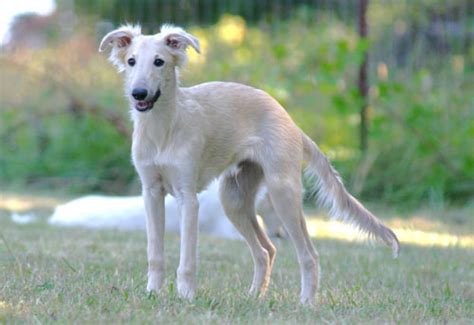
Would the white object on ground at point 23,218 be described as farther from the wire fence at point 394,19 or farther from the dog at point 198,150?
the wire fence at point 394,19

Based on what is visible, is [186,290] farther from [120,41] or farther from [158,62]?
[120,41]

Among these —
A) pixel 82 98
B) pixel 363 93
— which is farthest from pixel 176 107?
pixel 82 98

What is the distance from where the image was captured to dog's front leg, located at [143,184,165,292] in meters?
5.23

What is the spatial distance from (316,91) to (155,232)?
259 inches

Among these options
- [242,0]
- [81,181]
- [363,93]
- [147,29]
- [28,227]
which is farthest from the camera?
[242,0]

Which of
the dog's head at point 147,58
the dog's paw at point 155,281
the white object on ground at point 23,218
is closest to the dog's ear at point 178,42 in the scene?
the dog's head at point 147,58

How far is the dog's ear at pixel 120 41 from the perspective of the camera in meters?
5.34

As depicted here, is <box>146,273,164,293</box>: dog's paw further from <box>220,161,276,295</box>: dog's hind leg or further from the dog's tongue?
the dog's tongue

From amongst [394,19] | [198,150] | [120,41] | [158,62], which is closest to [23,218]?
[120,41]

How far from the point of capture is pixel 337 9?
1230cm

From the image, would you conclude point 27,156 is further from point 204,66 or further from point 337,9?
point 337,9

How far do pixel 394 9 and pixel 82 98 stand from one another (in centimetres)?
435

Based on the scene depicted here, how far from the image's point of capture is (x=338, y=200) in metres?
5.73

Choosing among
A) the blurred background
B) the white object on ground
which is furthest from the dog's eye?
the blurred background
